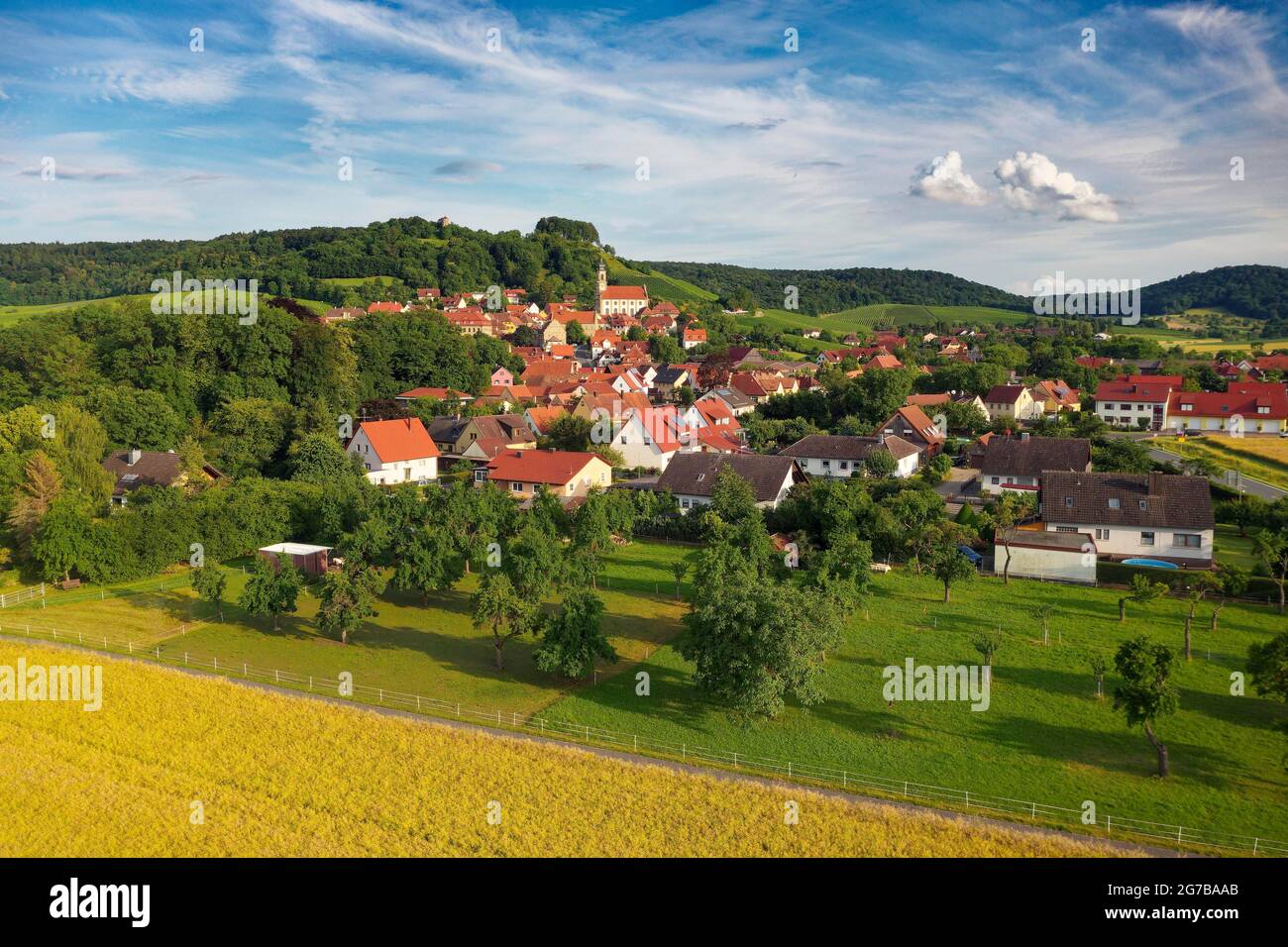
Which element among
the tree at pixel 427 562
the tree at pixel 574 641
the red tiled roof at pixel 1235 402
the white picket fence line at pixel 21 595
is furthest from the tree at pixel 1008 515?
the white picket fence line at pixel 21 595

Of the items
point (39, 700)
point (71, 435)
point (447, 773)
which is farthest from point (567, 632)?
point (71, 435)

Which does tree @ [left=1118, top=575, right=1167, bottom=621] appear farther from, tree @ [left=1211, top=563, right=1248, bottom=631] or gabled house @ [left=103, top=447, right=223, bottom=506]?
gabled house @ [left=103, top=447, right=223, bottom=506]

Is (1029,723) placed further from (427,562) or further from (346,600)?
(346,600)

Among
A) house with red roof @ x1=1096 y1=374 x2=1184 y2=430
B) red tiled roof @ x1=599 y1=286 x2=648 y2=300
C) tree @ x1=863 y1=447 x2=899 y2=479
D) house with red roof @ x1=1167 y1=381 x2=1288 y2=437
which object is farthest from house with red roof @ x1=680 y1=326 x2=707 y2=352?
tree @ x1=863 y1=447 x2=899 y2=479

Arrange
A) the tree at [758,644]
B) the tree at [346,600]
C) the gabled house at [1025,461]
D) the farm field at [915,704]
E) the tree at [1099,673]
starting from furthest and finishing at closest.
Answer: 1. the gabled house at [1025,461]
2. the tree at [346,600]
3. the tree at [1099,673]
4. the tree at [758,644]
5. the farm field at [915,704]

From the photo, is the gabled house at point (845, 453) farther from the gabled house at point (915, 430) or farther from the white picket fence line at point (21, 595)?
the white picket fence line at point (21, 595)
